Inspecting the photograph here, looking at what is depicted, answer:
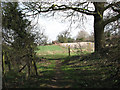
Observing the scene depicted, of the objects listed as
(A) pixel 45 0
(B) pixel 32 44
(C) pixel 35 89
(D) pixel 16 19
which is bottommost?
(C) pixel 35 89

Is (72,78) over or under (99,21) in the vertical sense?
under

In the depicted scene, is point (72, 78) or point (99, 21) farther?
point (99, 21)

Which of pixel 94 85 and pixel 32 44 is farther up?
pixel 32 44

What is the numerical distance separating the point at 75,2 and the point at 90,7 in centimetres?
182

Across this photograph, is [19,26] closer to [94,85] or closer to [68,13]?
[94,85]

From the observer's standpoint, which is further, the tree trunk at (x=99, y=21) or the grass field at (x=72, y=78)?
the tree trunk at (x=99, y=21)

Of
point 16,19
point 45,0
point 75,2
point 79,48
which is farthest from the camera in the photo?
point 75,2

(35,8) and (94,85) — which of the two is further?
(35,8)

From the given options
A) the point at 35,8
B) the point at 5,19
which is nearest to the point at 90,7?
the point at 35,8

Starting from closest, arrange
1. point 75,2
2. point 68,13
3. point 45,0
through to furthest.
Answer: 1. point 45,0
2. point 75,2
3. point 68,13

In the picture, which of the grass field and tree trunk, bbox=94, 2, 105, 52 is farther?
tree trunk, bbox=94, 2, 105, 52

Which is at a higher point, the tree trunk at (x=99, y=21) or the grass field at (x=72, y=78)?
the tree trunk at (x=99, y=21)

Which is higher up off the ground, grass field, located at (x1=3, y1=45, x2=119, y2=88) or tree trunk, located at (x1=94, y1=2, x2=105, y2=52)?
tree trunk, located at (x1=94, y1=2, x2=105, y2=52)

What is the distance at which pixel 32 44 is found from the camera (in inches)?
271
